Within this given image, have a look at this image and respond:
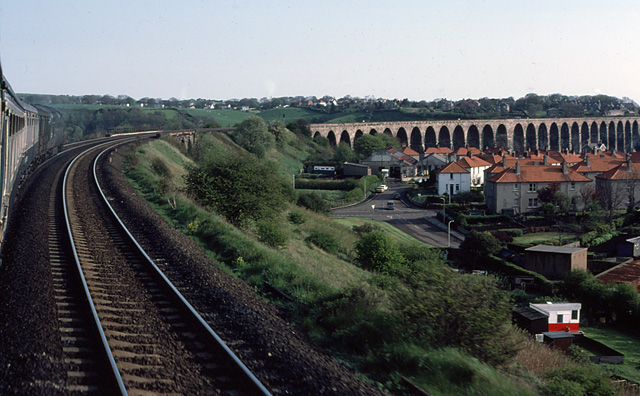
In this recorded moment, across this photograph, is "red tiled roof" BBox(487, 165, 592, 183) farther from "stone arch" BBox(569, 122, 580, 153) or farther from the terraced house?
"stone arch" BBox(569, 122, 580, 153)

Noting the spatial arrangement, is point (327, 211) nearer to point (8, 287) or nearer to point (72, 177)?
point (72, 177)

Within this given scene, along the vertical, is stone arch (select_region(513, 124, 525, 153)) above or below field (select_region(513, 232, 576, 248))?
above

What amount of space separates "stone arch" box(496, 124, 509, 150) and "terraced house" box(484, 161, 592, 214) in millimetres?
67622

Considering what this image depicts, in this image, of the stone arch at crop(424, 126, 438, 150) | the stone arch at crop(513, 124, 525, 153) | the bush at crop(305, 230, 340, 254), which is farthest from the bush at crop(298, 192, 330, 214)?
the stone arch at crop(513, 124, 525, 153)

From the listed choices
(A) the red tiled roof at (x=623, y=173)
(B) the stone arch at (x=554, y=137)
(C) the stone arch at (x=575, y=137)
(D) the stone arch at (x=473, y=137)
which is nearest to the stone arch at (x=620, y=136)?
(C) the stone arch at (x=575, y=137)

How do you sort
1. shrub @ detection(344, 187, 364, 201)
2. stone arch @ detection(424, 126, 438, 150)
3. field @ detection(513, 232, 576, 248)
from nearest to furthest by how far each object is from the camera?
field @ detection(513, 232, 576, 248), shrub @ detection(344, 187, 364, 201), stone arch @ detection(424, 126, 438, 150)

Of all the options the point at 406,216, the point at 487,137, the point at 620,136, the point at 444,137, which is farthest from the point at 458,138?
the point at 406,216

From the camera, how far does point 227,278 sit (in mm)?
10367

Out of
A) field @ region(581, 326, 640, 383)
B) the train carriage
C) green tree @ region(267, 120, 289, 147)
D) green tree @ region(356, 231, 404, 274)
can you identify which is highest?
green tree @ region(267, 120, 289, 147)

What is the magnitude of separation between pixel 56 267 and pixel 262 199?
10836mm

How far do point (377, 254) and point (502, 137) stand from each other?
103 m

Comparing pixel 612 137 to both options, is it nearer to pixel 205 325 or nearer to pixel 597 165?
pixel 597 165

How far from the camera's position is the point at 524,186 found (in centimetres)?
5341

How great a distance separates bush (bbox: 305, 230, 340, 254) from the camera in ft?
87.5
